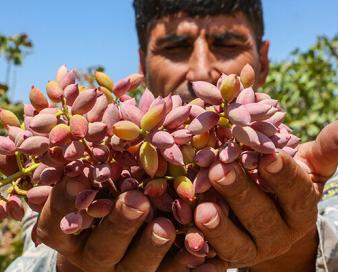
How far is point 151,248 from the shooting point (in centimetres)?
97

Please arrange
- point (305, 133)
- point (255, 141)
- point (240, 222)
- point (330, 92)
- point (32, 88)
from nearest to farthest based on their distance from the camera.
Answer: point (255, 141) → point (32, 88) → point (240, 222) → point (305, 133) → point (330, 92)

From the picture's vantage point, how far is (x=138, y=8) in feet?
7.50

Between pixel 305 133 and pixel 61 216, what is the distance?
3.65 metres

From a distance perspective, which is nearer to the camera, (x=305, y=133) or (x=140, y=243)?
(x=140, y=243)

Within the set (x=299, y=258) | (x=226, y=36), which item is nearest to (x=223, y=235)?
(x=299, y=258)

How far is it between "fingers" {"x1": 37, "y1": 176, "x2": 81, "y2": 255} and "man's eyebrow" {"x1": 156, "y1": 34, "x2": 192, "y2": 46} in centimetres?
109

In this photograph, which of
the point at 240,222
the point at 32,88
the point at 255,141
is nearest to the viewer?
the point at 255,141

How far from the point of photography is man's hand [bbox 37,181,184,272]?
3.05 ft

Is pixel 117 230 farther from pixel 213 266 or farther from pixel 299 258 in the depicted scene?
pixel 299 258

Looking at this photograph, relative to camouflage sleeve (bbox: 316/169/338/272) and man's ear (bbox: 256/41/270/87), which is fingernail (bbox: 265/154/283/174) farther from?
man's ear (bbox: 256/41/270/87)

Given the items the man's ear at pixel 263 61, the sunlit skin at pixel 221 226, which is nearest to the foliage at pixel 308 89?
the man's ear at pixel 263 61

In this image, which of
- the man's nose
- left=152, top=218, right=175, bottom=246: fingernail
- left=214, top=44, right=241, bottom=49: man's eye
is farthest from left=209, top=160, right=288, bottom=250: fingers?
left=214, top=44, right=241, bottom=49: man's eye

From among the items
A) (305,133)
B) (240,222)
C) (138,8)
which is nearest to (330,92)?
(305,133)

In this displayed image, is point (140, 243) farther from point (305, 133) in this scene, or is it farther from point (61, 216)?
point (305, 133)
